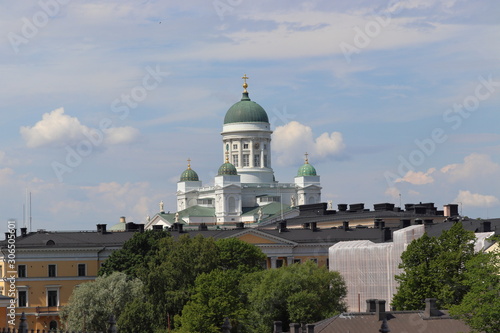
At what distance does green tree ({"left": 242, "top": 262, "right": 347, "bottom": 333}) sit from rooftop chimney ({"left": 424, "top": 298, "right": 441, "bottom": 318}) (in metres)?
11.5

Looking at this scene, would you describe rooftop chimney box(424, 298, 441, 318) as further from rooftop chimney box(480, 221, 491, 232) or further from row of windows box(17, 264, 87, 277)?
row of windows box(17, 264, 87, 277)

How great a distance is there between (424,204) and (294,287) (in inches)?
3106

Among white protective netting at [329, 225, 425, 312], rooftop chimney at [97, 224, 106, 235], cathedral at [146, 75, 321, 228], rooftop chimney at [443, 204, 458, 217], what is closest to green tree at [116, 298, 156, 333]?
white protective netting at [329, 225, 425, 312]

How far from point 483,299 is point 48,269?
6375cm

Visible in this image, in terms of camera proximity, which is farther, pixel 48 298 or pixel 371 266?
pixel 48 298

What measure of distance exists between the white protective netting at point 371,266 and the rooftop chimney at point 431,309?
2972 centimetres

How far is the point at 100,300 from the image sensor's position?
3868 inches

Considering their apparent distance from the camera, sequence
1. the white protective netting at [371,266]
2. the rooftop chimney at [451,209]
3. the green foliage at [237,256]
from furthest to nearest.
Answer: the rooftop chimney at [451,209] < the white protective netting at [371,266] < the green foliage at [237,256]

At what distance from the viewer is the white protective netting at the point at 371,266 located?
101812 mm

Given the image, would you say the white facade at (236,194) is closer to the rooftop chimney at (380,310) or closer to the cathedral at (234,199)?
the cathedral at (234,199)

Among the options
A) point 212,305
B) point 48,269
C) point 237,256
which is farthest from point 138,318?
point 48,269

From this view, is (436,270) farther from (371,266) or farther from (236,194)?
(236,194)

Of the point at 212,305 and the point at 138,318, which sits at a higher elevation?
the point at 212,305

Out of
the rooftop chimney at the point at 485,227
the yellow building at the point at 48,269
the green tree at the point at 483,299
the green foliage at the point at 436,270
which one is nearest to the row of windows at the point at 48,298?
the yellow building at the point at 48,269
